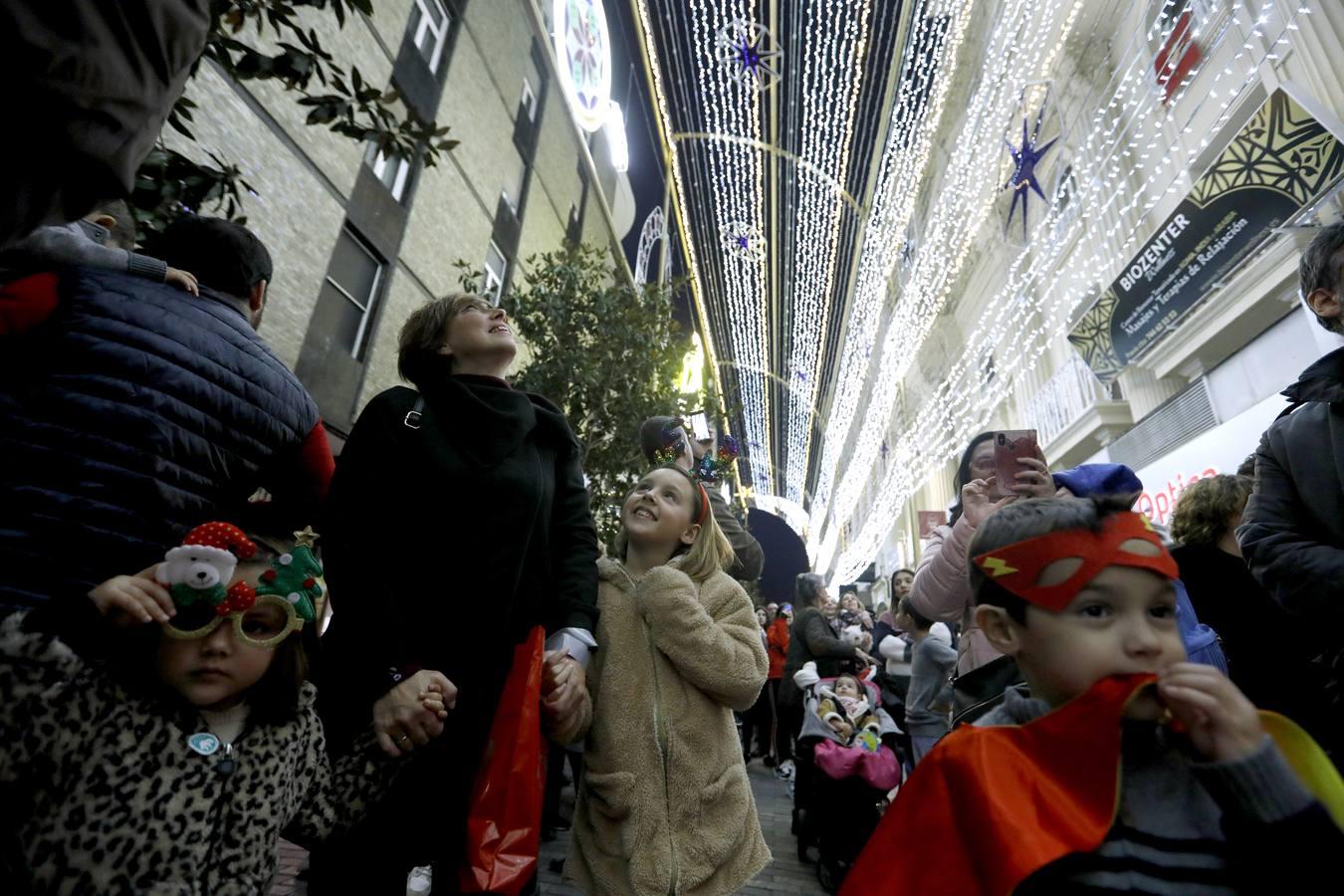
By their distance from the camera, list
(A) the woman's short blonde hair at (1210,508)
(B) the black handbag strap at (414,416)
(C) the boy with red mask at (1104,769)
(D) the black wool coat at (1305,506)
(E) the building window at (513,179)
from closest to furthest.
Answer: (C) the boy with red mask at (1104,769) < (D) the black wool coat at (1305,506) < (B) the black handbag strap at (414,416) < (A) the woman's short blonde hair at (1210,508) < (E) the building window at (513,179)

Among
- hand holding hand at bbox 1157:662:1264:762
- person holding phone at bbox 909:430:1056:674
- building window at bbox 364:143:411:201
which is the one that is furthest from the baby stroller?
building window at bbox 364:143:411:201

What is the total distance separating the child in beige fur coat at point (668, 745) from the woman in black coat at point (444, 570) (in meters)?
0.20

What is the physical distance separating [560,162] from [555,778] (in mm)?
14007

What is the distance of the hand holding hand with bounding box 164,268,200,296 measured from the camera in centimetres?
154

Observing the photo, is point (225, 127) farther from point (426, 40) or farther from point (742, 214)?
point (742, 214)

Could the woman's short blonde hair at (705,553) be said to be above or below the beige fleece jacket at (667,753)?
above

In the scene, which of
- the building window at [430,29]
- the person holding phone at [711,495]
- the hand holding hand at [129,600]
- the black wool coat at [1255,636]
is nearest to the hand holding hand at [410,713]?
the hand holding hand at [129,600]

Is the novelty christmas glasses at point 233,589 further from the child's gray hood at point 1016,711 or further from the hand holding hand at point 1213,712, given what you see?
the hand holding hand at point 1213,712

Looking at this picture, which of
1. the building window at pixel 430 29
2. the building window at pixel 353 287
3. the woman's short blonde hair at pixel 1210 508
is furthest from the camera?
the building window at pixel 430 29

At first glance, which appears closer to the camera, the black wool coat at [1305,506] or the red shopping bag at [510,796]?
the red shopping bag at [510,796]

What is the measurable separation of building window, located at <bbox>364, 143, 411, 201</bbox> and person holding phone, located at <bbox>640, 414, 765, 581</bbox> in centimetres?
630

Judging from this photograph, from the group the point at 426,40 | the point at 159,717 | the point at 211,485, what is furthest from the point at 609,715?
the point at 426,40

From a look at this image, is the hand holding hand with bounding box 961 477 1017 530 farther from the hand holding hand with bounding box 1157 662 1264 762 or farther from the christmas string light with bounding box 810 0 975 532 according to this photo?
the christmas string light with bounding box 810 0 975 532

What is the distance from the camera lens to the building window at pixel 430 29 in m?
9.02
